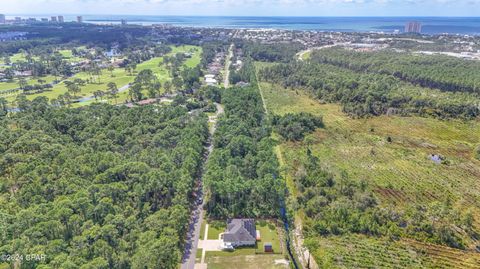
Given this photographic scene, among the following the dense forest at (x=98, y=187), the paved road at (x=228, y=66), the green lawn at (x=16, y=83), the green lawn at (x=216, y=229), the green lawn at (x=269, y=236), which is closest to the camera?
the dense forest at (x=98, y=187)

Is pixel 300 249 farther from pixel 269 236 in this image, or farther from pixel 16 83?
pixel 16 83

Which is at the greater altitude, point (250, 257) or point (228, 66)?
point (228, 66)

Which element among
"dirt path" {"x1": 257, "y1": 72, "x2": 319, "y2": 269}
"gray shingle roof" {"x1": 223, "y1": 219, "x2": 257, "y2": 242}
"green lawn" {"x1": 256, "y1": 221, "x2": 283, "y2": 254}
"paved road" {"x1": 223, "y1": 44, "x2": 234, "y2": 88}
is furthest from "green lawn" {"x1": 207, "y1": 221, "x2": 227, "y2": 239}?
"paved road" {"x1": 223, "y1": 44, "x2": 234, "y2": 88}

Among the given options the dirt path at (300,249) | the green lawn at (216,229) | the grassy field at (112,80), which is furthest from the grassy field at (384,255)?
the grassy field at (112,80)

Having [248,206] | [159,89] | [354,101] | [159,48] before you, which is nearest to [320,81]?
[354,101]

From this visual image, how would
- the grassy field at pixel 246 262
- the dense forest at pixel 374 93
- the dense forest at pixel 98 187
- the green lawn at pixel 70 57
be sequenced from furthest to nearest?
the green lawn at pixel 70 57, the dense forest at pixel 374 93, the grassy field at pixel 246 262, the dense forest at pixel 98 187

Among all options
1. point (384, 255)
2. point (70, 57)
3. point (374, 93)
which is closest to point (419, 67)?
point (374, 93)

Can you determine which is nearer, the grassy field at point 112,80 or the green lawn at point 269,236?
the green lawn at point 269,236

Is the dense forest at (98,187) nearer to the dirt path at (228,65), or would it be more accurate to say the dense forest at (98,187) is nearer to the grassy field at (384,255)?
the grassy field at (384,255)
